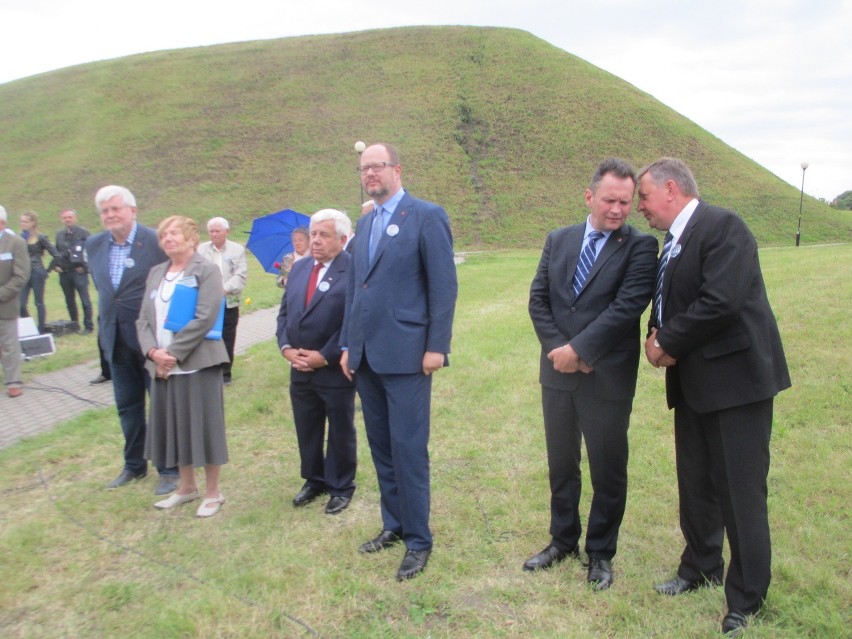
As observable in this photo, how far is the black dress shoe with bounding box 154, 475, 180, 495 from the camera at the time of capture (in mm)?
4774

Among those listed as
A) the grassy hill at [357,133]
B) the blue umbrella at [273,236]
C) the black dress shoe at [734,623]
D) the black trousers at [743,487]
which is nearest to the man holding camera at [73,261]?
the blue umbrella at [273,236]

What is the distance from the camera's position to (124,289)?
16.0 feet

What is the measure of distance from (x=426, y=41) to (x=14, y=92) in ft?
110

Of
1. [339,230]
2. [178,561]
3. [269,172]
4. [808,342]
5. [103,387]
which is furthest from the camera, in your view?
[269,172]

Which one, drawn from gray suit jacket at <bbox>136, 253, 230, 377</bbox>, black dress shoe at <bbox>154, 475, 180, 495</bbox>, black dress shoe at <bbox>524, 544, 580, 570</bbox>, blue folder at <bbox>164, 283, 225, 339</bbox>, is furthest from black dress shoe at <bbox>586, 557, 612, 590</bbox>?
black dress shoe at <bbox>154, 475, 180, 495</bbox>

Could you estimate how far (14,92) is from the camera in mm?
51562

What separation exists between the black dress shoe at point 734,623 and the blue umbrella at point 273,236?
6013 mm

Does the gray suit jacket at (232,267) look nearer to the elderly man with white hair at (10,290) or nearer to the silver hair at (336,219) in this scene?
the elderly man with white hair at (10,290)

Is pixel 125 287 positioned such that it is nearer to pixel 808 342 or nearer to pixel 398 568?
pixel 398 568

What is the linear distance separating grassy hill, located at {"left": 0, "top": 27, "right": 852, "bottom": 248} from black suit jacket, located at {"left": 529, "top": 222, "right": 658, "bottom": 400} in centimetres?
2946

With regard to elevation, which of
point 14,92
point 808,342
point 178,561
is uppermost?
point 14,92

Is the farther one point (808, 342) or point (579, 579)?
point (808, 342)

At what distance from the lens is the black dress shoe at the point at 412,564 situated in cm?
351

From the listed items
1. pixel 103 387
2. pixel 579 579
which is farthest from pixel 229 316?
pixel 579 579
